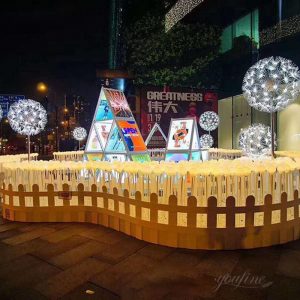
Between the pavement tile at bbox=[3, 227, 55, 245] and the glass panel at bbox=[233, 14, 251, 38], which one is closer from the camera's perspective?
the pavement tile at bbox=[3, 227, 55, 245]

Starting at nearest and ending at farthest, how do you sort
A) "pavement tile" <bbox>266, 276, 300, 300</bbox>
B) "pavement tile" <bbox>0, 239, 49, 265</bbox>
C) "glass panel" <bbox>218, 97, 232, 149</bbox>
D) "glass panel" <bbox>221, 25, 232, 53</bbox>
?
"pavement tile" <bbox>266, 276, 300, 300</bbox>, "pavement tile" <bbox>0, 239, 49, 265</bbox>, "glass panel" <bbox>218, 97, 232, 149</bbox>, "glass panel" <bbox>221, 25, 232, 53</bbox>

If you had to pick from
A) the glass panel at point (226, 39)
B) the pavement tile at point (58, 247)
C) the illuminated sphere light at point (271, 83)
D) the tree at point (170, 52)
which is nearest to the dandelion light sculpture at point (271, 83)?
the illuminated sphere light at point (271, 83)

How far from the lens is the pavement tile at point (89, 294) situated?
3.16 meters

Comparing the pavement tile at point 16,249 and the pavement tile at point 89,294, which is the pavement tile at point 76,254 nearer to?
the pavement tile at point 16,249

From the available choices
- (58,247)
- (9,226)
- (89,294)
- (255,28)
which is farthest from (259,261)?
(255,28)

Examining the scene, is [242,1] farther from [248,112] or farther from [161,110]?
[161,110]

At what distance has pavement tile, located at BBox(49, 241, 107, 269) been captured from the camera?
4.10 m

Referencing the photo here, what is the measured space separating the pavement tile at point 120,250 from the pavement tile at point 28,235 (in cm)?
150

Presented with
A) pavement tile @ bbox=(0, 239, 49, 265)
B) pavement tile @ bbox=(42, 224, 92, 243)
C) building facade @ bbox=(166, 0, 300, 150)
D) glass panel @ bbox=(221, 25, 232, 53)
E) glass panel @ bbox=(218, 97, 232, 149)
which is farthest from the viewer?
glass panel @ bbox=(221, 25, 232, 53)

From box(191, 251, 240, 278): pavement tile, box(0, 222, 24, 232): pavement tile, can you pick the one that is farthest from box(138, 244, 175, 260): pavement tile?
box(0, 222, 24, 232): pavement tile

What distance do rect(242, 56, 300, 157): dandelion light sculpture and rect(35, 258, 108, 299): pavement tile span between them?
538 cm

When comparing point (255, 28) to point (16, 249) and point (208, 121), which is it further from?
point (16, 249)

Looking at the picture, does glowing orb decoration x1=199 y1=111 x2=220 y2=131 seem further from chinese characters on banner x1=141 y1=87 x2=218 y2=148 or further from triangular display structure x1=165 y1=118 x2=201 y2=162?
triangular display structure x1=165 y1=118 x2=201 y2=162

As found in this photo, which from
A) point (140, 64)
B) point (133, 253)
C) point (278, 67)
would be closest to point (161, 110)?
point (140, 64)
